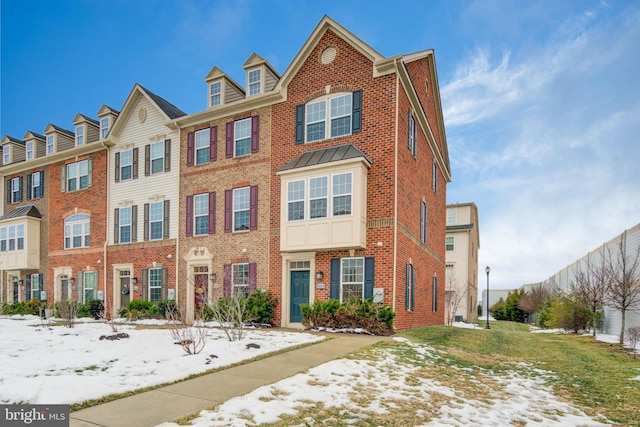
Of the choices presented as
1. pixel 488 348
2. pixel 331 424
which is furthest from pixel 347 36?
pixel 331 424

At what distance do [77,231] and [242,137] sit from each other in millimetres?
12168

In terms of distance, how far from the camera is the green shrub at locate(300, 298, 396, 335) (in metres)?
13.0

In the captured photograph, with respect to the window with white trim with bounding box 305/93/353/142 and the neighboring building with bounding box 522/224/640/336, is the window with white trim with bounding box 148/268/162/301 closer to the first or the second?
the window with white trim with bounding box 305/93/353/142

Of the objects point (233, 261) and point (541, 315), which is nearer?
point (233, 261)

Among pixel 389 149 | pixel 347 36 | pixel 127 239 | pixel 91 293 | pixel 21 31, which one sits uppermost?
pixel 21 31

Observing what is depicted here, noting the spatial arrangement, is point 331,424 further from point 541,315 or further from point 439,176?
point 541,315

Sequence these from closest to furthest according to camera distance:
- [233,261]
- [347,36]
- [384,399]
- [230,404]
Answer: [230,404] → [384,399] → [347,36] → [233,261]

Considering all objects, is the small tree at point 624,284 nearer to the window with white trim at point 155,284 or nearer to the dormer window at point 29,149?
the window with white trim at point 155,284

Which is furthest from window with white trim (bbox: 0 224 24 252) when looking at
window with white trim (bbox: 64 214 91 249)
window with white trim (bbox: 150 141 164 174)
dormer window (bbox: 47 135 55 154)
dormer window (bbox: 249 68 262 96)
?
dormer window (bbox: 249 68 262 96)

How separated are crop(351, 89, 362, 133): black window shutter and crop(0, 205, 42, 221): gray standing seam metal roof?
20.5 m

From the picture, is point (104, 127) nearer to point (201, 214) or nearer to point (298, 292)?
point (201, 214)

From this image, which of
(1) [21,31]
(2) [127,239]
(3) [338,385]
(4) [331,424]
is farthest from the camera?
(2) [127,239]

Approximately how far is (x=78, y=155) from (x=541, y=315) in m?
30.8

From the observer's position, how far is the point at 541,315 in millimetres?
28422
